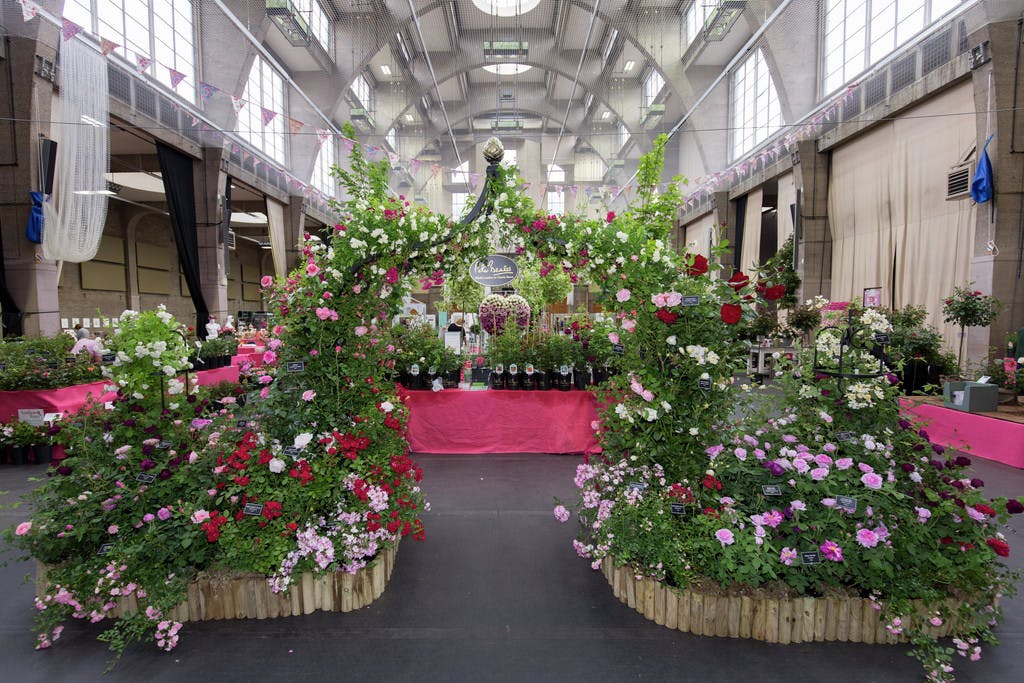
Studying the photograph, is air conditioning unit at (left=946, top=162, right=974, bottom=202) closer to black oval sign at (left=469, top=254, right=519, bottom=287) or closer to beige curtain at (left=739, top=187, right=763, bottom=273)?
beige curtain at (left=739, top=187, right=763, bottom=273)

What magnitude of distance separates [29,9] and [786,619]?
8.77 metres

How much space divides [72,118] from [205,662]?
702 centimetres

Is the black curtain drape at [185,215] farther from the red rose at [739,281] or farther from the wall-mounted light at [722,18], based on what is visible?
the wall-mounted light at [722,18]

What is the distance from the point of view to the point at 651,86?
14555mm

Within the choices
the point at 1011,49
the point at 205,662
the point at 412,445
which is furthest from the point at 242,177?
the point at 1011,49

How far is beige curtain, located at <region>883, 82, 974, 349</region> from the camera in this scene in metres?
6.21

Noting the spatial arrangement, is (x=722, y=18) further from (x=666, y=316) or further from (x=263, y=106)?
(x=263, y=106)

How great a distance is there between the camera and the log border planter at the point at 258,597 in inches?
83.0

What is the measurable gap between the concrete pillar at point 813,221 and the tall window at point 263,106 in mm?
11362

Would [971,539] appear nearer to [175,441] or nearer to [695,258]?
[695,258]

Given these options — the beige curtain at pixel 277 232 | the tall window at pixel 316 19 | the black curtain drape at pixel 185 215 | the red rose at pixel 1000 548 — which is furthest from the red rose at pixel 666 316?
the beige curtain at pixel 277 232

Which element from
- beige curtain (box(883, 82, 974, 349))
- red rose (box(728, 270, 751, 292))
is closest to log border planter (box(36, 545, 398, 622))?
red rose (box(728, 270, 751, 292))

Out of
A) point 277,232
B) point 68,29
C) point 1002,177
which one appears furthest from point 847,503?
point 277,232

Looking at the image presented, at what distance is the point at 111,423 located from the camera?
7.55 ft
